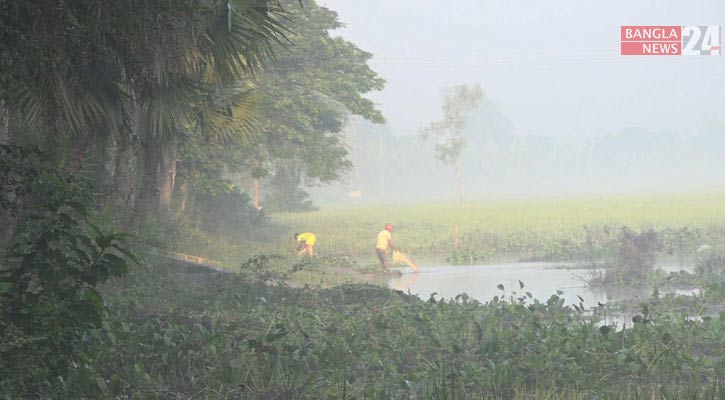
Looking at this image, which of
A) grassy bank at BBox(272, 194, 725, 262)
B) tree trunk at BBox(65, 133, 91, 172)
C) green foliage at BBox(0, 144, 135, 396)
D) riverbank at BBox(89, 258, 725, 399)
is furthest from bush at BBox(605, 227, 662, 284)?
green foliage at BBox(0, 144, 135, 396)

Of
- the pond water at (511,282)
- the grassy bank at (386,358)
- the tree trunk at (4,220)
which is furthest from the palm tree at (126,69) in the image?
the pond water at (511,282)

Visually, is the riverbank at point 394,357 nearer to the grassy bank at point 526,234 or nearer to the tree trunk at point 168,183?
the tree trunk at point 168,183

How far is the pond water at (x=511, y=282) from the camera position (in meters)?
19.3

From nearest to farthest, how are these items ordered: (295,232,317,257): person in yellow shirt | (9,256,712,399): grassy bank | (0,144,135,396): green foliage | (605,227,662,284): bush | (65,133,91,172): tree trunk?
(0,144,135,396): green foliage → (9,256,712,399): grassy bank → (65,133,91,172): tree trunk → (605,227,662,284): bush → (295,232,317,257): person in yellow shirt

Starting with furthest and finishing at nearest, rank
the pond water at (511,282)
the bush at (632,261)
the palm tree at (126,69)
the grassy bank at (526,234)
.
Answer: the grassy bank at (526,234)
the bush at (632,261)
the pond water at (511,282)
the palm tree at (126,69)

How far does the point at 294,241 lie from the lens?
103ft

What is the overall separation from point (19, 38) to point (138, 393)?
272 centimetres

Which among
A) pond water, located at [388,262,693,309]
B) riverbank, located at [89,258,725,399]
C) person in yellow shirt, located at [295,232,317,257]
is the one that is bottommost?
pond water, located at [388,262,693,309]

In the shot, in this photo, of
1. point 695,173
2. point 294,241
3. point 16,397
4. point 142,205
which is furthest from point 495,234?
point 695,173

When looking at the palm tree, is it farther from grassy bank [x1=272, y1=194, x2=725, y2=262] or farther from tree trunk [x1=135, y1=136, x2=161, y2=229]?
grassy bank [x1=272, y1=194, x2=725, y2=262]

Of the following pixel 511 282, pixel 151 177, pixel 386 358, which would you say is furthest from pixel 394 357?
pixel 151 177

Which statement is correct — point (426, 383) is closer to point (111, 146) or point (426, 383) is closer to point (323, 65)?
point (111, 146)

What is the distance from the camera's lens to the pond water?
19.3m

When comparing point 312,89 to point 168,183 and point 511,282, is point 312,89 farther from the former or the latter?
point 511,282
